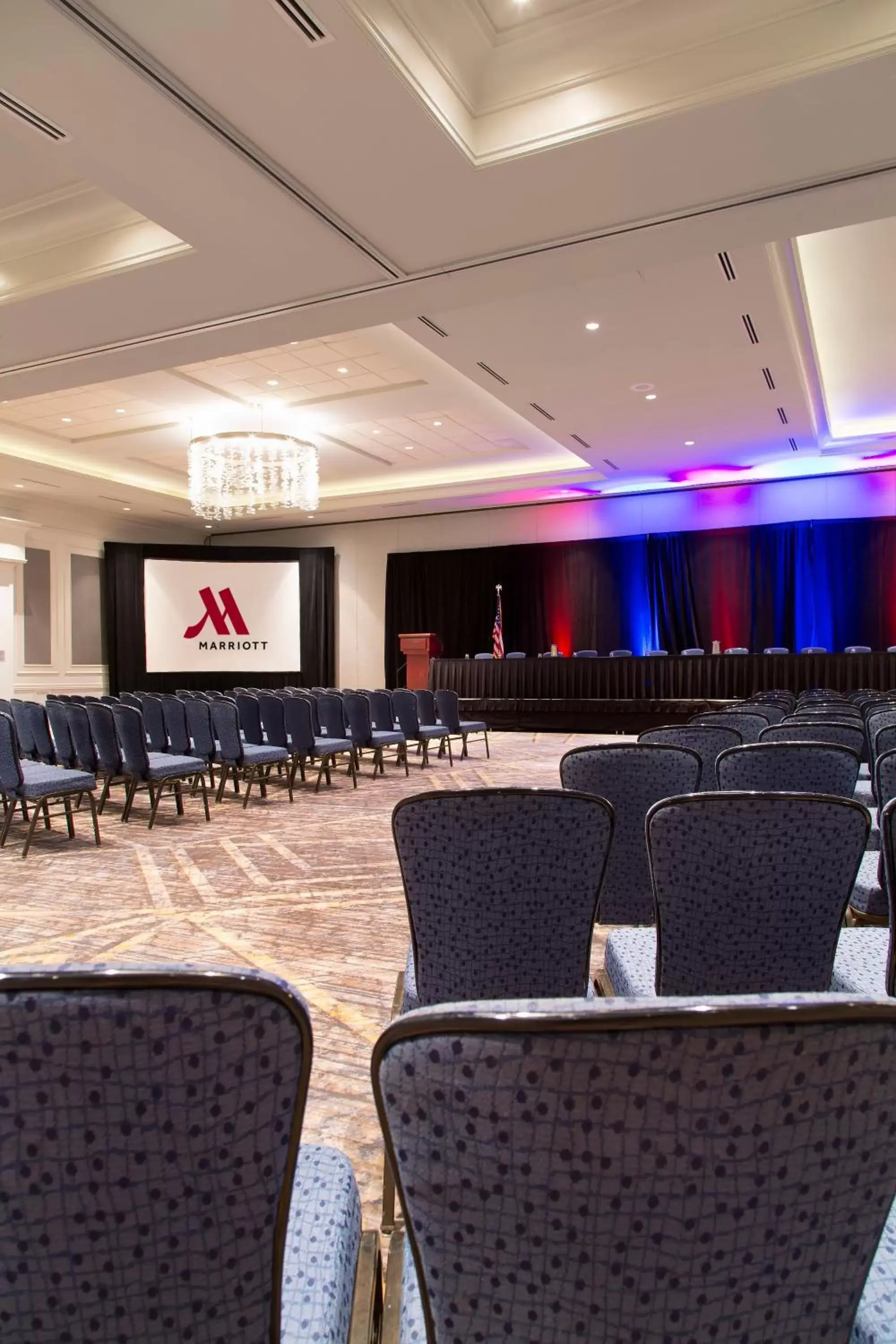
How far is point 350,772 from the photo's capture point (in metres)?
9.05

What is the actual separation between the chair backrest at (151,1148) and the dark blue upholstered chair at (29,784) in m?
5.22

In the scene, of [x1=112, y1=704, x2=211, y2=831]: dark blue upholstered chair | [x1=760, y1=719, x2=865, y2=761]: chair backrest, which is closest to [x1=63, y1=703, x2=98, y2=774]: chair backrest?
[x1=112, y1=704, x2=211, y2=831]: dark blue upholstered chair

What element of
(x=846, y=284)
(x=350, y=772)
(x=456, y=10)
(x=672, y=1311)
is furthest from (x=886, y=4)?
(x=350, y=772)

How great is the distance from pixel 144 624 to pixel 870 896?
16.1 metres

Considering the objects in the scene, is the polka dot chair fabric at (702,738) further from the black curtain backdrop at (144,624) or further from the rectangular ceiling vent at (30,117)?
the black curtain backdrop at (144,624)

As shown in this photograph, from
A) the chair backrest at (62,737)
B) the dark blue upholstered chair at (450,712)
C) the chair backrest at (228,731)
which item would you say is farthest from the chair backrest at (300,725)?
the dark blue upholstered chair at (450,712)

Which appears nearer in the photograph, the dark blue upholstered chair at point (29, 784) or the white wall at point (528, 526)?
the dark blue upholstered chair at point (29, 784)

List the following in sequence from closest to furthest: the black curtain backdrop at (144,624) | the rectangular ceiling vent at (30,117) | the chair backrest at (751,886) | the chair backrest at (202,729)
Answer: the chair backrest at (751,886)
the rectangular ceiling vent at (30,117)
the chair backrest at (202,729)
the black curtain backdrop at (144,624)

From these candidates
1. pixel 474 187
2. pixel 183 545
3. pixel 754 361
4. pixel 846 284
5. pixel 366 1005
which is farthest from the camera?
pixel 183 545

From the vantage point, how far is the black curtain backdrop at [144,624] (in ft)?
55.9

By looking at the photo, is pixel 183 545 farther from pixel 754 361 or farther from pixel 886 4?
pixel 886 4

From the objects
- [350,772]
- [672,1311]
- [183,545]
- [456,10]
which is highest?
[456,10]

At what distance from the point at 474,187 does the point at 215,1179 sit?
17.8 feet

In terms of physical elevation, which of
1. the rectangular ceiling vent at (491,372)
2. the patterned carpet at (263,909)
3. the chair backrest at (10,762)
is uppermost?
the rectangular ceiling vent at (491,372)
